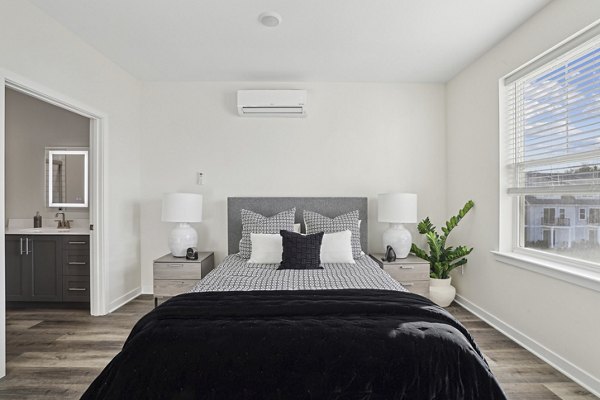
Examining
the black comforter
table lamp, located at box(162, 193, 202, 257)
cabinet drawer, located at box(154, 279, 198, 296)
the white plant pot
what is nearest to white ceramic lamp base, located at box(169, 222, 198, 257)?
table lamp, located at box(162, 193, 202, 257)

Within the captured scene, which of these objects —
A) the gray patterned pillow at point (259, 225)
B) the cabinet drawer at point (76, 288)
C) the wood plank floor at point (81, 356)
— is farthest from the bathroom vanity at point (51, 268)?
the gray patterned pillow at point (259, 225)

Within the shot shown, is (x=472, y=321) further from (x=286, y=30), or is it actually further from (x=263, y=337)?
(x=286, y=30)

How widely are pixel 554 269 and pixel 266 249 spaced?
2.27m

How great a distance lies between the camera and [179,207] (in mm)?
3678

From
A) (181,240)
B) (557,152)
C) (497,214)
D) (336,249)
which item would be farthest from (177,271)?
(557,152)

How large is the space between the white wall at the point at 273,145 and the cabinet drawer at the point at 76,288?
82 cm

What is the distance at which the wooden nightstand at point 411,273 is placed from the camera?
3.54 m

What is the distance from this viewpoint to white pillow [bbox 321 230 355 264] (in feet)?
10.7

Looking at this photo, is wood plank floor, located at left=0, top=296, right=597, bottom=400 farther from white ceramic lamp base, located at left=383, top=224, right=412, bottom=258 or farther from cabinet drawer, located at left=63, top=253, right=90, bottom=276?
white ceramic lamp base, located at left=383, top=224, right=412, bottom=258

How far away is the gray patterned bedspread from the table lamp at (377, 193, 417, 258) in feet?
2.22

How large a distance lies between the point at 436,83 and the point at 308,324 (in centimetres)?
364

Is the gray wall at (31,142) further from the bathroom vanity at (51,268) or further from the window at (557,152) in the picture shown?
the window at (557,152)

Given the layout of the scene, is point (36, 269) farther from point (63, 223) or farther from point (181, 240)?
point (181, 240)

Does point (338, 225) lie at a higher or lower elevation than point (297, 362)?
higher
